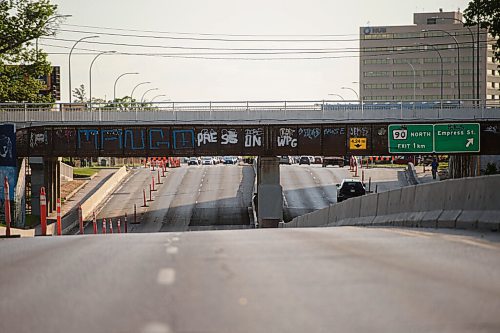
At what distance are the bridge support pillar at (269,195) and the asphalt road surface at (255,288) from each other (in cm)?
3874

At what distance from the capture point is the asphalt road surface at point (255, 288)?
6.95 m

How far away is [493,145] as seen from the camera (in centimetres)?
5350

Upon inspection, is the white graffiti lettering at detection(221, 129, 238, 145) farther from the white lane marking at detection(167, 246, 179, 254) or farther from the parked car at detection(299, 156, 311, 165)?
the parked car at detection(299, 156, 311, 165)

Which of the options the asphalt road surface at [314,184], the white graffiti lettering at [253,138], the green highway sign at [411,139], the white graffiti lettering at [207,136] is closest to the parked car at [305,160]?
the asphalt road surface at [314,184]

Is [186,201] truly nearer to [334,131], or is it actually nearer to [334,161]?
[334,131]

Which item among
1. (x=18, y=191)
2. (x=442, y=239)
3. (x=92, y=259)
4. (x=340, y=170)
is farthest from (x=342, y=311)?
(x=340, y=170)

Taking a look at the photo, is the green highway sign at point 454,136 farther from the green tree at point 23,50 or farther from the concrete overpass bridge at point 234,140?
the green tree at point 23,50

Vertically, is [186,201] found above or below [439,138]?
below

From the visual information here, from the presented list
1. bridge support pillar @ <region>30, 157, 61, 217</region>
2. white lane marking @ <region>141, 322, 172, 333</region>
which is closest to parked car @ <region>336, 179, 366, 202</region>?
bridge support pillar @ <region>30, 157, 61, 217</region>

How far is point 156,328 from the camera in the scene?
22.0ft

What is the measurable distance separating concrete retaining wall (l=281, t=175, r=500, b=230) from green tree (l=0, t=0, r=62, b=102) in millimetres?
43971

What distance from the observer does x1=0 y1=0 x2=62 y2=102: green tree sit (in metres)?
66.0

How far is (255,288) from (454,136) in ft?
151

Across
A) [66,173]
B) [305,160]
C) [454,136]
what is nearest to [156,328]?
[454,136]
